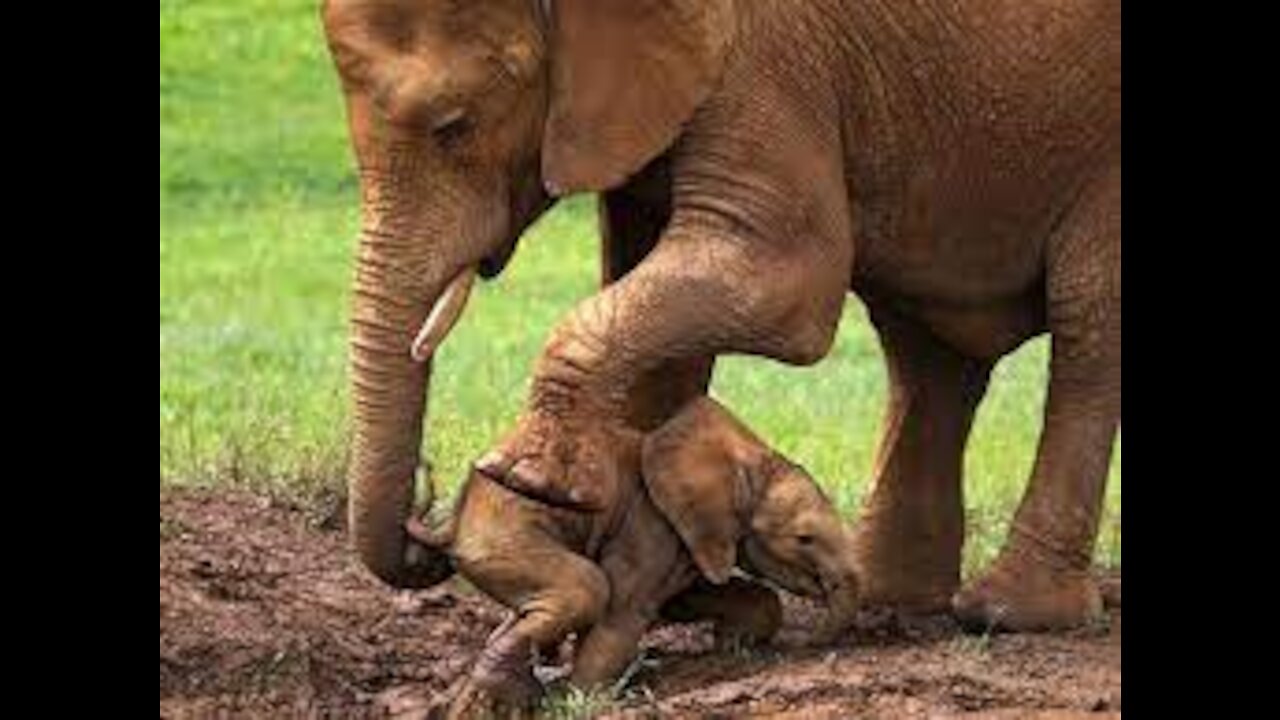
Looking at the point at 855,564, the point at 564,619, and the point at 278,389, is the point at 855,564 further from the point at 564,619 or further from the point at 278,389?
the point at 278,389

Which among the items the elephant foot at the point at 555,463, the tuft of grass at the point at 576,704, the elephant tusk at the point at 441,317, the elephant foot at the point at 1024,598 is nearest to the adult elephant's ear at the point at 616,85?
the elephant tusk at the point at 441,317

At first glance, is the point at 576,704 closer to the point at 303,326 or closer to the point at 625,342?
the point at 625,342

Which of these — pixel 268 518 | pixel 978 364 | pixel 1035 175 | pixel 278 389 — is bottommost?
pixel 278 389

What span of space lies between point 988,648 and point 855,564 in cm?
39

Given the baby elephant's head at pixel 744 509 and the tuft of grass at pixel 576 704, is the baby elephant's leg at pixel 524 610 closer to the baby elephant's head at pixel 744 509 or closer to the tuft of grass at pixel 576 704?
the tuft of grass at pixel 576 704

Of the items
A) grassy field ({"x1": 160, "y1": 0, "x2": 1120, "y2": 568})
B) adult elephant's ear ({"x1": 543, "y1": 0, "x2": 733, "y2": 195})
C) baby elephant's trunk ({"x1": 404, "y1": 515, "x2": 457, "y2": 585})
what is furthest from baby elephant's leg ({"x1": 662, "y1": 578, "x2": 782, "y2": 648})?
grassy field ({"x1": 160, "y1": 0, "x2": 1120, "y2": 568})

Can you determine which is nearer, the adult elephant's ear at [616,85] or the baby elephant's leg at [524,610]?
the baby elephant's leg at [524,610]

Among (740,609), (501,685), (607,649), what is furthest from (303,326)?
(501,685)

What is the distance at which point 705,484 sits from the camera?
9.12m

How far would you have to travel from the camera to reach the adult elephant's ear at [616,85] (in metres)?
9.09

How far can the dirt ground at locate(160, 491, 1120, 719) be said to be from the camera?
28.1 feet

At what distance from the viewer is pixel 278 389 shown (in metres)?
15.5

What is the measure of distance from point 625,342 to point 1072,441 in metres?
1.52
